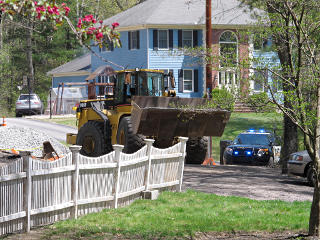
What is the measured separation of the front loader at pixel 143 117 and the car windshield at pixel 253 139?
20.0 ft

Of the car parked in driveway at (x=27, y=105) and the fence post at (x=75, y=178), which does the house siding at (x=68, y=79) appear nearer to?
the car parked in driveway at (x=27, y=105)

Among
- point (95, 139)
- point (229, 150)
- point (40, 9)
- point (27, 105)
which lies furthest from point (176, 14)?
point (40, 9)

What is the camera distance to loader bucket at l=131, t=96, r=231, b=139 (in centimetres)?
1892

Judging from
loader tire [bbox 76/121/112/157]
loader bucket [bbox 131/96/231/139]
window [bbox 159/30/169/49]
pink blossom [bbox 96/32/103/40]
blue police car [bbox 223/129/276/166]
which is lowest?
blue police car [bbox 223/129/276/166]

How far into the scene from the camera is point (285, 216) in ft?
41.3

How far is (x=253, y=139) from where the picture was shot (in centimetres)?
2702

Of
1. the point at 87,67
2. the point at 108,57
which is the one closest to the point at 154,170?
the point at 108,57

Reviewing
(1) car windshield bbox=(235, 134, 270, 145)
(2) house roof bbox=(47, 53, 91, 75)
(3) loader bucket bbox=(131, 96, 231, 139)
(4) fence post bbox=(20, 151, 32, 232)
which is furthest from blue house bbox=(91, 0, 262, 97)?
(4) fence post bbox=(20, 151, 32, 232)

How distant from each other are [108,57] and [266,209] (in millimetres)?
39843

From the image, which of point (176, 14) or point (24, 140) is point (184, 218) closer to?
point (24, 140)

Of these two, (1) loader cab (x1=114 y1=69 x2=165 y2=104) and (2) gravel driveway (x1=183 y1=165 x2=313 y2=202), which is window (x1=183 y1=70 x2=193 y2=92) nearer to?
(2) gravel driveway (x1=183 y1=165 x2=313 y2=202)

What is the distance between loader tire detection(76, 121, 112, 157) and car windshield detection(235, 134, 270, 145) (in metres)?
7.33

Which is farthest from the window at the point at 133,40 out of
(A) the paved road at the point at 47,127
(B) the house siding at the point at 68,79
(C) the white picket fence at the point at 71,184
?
(C) the white picket fence at the point at 71,184

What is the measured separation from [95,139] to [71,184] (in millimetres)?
9925
